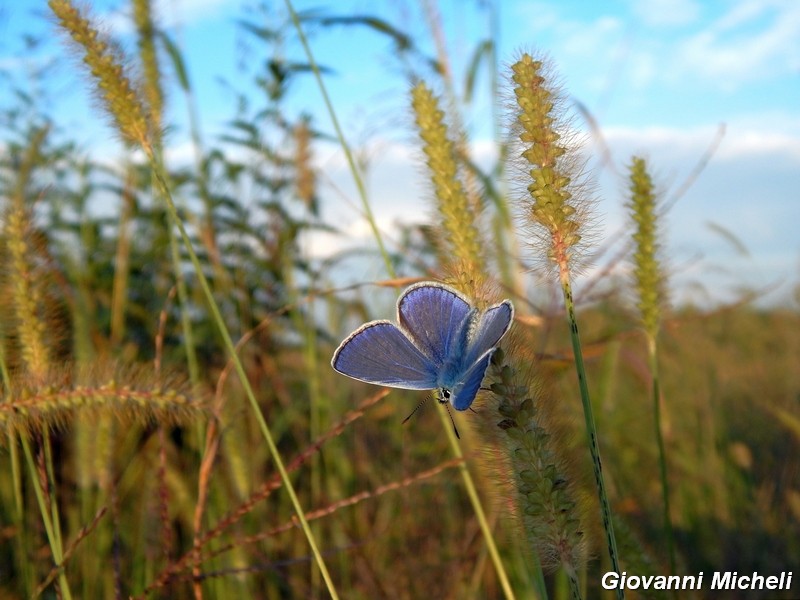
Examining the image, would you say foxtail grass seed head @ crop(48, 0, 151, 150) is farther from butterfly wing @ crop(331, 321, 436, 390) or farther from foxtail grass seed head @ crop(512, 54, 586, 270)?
foxtail grass seed head @ crop(512, 54, 586, 270)

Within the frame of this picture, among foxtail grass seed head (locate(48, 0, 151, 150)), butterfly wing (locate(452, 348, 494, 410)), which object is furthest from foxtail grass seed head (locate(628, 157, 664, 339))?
foxtail grass seed head (locate(48, 0, 151, 150))

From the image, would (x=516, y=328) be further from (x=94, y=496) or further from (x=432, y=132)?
(x=94, y=496)

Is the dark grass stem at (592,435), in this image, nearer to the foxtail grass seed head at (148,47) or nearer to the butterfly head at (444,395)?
the butterfly head at (444,395)

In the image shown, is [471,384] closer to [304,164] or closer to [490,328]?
[490,328]

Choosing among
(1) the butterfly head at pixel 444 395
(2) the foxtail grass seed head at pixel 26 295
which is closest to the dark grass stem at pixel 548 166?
(1) the butterfly head at pixel 444 395

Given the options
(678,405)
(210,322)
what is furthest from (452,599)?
(678,405)

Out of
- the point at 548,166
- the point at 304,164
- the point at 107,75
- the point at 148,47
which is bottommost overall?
the point at 548,166

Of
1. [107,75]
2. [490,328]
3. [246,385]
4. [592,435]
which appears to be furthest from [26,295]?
[592,435]
